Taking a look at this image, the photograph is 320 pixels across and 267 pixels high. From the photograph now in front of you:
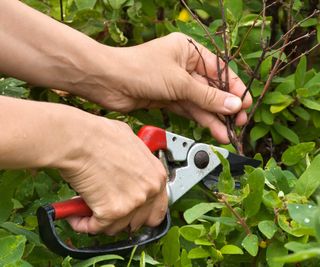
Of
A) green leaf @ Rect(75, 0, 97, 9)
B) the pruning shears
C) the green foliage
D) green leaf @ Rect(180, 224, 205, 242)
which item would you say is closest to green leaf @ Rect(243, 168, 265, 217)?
the green foliage

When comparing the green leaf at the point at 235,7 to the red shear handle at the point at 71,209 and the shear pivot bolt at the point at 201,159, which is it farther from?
the red shear handle at the point at 71,209

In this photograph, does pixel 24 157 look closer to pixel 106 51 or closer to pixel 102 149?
pixel 102 149

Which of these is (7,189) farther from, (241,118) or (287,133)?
(287,133)

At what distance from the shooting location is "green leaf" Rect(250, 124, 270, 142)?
2.36m

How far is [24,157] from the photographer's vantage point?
5.81 ft

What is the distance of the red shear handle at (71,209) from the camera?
191cm

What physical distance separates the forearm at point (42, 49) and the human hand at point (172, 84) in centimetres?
5

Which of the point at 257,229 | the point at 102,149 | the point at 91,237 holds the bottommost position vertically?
the point at 91,237

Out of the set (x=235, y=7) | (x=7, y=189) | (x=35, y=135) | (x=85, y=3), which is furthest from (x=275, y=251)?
(x=85, y=3)

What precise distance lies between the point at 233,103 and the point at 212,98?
2.5 inches

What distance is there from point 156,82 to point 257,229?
596 millimetres

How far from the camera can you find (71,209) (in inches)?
75.8

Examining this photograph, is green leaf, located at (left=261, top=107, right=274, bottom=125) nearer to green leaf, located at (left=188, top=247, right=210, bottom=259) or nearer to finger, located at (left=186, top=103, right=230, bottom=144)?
finger, located at (left=186, top=103, right=230, bottom=144)

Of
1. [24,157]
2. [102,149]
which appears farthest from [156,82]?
[24,157]
